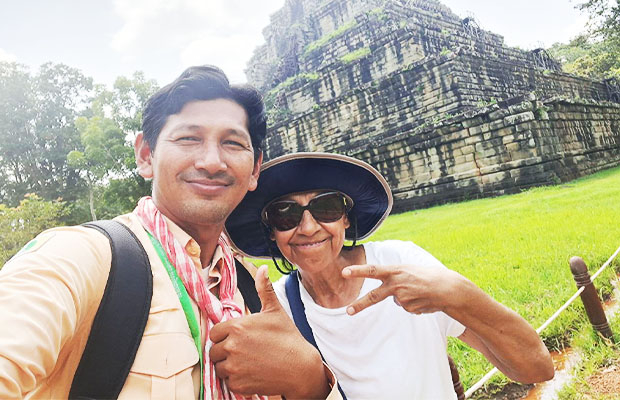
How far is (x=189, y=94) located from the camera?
61.1 inches

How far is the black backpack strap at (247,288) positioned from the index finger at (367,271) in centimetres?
46

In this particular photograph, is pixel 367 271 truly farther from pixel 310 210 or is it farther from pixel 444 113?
pixel 444 113

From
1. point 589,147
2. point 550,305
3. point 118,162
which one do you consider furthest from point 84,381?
point 118,162

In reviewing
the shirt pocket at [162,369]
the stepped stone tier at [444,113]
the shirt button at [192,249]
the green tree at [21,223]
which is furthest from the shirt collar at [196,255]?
the green tree at [21,223]

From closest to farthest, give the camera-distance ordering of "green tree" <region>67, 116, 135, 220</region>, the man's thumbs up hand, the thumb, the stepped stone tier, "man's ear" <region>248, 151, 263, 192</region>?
the man's thumbs up hand, the thumb, "man's ear" <region>248, 151, 263, 192</region>, the stepped stone tier, "green tree" <region>67, 116, 135, 220</region>

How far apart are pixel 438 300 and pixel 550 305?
2.76 m

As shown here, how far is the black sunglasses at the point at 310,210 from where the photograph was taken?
190 cm

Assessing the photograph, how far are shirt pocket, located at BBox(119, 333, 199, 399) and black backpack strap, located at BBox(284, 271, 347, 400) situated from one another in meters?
0.87

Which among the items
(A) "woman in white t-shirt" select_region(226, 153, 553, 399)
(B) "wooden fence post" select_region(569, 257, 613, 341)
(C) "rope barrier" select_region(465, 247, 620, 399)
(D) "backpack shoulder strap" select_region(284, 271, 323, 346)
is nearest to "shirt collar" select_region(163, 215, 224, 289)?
(A) "woman in white t-shirt" select_region(226, 153, 553, 399)

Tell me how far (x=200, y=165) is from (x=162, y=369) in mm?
728

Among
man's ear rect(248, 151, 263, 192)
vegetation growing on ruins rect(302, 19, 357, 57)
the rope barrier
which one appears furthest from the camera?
vegetation growing on ruins rect(302, 19, 357, 57)

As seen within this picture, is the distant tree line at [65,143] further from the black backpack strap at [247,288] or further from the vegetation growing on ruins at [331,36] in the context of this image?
the black backpack strap at [247,288]

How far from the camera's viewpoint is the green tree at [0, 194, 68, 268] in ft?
52.6

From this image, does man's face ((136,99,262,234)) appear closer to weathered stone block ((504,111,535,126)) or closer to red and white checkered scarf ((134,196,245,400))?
red and white checkered scarf ((134,196,245,400))
